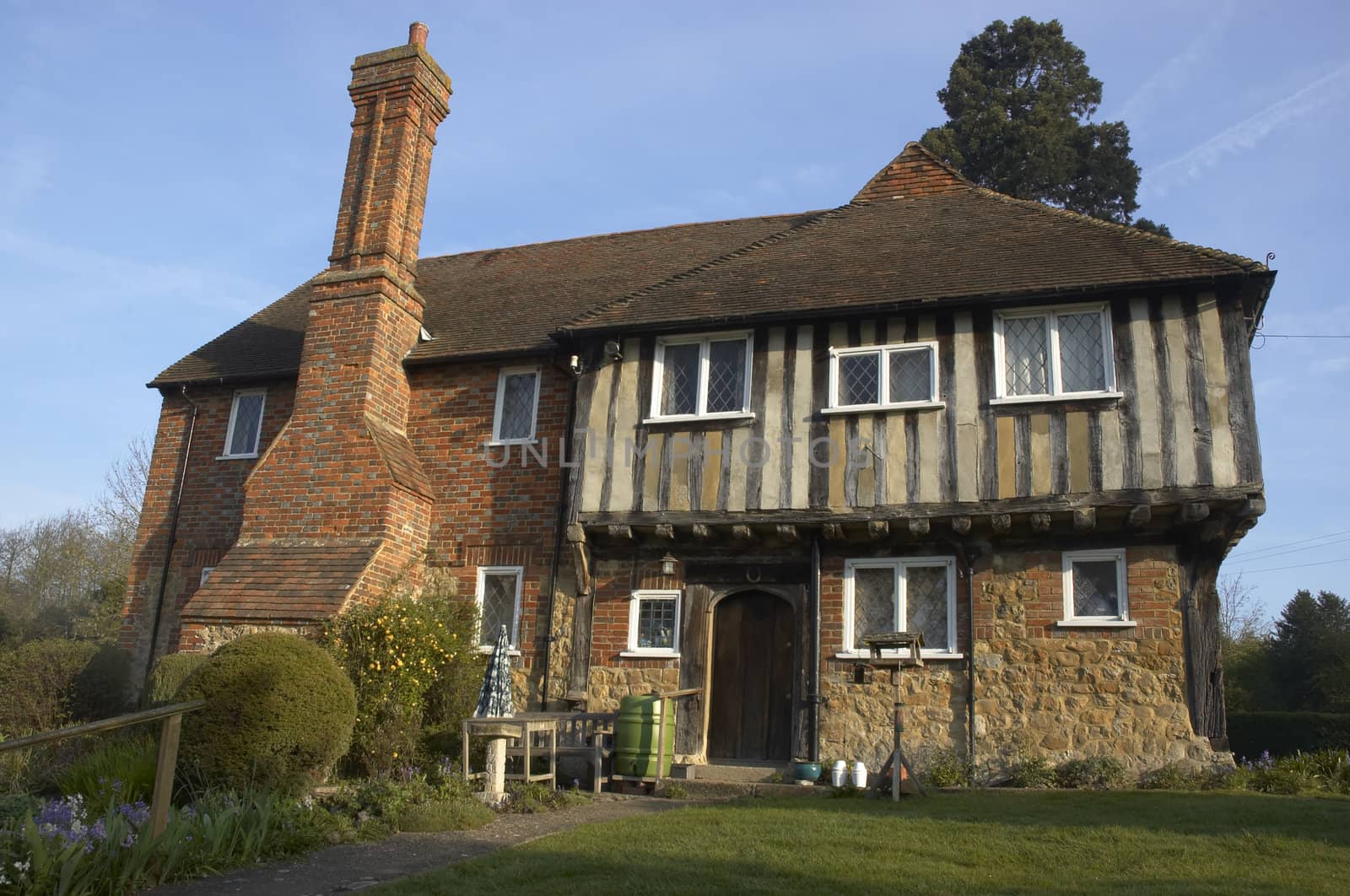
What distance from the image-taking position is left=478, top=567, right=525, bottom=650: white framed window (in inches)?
556

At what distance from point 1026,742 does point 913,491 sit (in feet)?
9.58

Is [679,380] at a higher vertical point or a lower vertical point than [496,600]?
higher

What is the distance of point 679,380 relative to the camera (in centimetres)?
1372

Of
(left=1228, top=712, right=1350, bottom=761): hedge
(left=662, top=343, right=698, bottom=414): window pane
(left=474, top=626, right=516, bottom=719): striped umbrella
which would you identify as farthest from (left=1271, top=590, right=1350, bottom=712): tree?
(left=474, top=626, right=516, bottom=719): striped umbrella

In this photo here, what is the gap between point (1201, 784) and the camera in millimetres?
10680

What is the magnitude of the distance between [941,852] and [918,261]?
829cm

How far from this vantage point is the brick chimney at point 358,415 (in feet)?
44.1

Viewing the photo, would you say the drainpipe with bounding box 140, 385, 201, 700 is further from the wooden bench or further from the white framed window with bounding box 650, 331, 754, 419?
the white framed window with bounding box 650, 331, 754, 419

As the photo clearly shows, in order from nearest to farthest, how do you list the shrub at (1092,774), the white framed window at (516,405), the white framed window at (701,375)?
the shrub at (1092,774) → the white framed window at (701,375) → the white framed window at (516,405)

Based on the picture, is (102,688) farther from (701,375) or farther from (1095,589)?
(1095,589)

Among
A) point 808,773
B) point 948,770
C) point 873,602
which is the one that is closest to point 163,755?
point 808,773

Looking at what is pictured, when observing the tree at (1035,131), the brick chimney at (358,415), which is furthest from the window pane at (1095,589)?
the tree at (1035,131)

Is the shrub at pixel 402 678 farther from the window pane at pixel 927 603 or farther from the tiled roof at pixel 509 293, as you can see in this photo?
the window pane at pixel 927 603

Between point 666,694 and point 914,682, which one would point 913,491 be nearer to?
point 914,682
